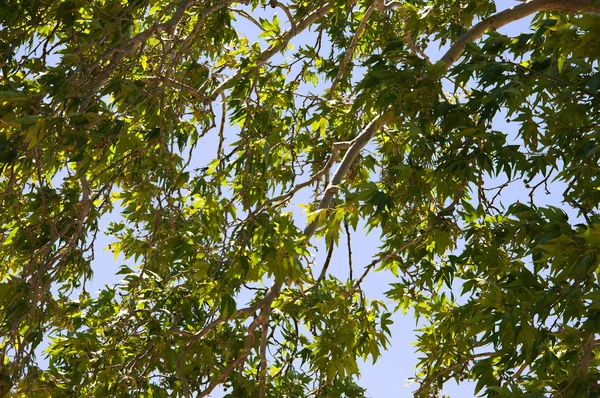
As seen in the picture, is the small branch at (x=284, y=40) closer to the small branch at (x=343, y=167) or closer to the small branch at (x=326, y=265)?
the small branch at (x=343, y=167)

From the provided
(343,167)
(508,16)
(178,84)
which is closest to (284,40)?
(178,84)

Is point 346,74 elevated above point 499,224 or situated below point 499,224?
above

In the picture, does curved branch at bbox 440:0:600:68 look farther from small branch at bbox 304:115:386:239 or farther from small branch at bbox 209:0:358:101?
small branch at bbox 209:0:358:101

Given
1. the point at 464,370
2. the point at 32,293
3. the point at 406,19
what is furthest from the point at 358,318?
the point at 406,19

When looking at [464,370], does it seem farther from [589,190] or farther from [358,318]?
[589,190]

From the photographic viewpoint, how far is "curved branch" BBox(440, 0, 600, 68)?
333 cm

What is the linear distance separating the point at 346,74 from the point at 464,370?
201cm

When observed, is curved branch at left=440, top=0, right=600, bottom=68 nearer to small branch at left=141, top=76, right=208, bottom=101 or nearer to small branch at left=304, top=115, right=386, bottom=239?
small branch at left=304, top=115, right=386, bottom=239

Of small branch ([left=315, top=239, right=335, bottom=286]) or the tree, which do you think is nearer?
the tree

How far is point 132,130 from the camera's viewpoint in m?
3.56

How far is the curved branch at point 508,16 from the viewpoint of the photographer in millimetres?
Result: 3328

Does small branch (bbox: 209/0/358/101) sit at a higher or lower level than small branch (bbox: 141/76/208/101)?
higher

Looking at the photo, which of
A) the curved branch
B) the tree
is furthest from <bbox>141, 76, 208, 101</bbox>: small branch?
the curved branch

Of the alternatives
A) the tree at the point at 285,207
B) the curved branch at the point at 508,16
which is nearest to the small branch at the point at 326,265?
the tree at the point at 285,207
